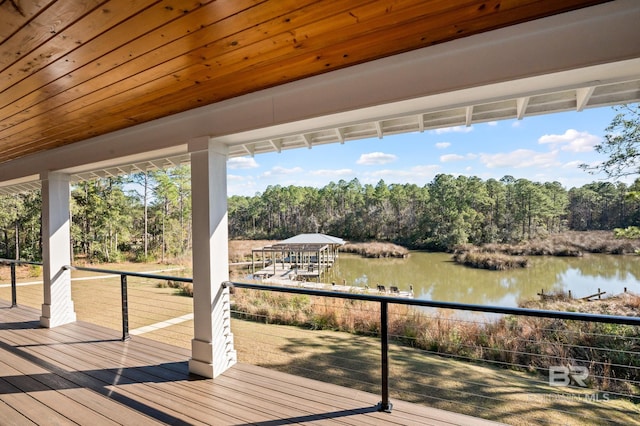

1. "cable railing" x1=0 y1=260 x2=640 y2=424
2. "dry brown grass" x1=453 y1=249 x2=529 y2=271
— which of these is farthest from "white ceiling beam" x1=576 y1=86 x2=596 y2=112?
"dry brown grass" x1=453 y1=249 x2=529 y2=271

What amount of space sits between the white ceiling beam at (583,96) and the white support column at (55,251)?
5.12m

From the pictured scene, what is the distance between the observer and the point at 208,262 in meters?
2.67

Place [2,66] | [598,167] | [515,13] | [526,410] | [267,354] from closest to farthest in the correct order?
[515,13], [2,66], [526,410], [267,354], [598,167]

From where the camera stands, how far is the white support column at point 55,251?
4.05 m

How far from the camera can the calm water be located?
11.3 metres

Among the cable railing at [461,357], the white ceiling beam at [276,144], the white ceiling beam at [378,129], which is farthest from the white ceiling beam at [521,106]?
the white ceiling beam at [276,144]

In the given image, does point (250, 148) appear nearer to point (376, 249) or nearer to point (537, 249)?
point (376, 249)

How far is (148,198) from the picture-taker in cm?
1894

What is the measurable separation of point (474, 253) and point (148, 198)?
1914cm

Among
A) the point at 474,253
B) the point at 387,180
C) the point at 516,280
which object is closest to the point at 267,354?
the point at 516,280

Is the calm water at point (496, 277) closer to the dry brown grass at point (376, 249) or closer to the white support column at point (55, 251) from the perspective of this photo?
the dry brown grass at point (376, 249)

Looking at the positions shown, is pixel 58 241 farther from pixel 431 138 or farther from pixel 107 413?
pixel 431 138

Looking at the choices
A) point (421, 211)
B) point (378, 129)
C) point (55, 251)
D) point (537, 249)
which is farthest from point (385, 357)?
point (421, 211)

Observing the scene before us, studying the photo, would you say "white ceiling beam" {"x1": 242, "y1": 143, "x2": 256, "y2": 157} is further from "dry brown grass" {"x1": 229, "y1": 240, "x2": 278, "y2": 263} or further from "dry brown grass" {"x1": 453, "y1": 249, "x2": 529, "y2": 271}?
"dry brown grass" {"x1": 453, "y1": 249, "x2": 529, "y2": 271}
